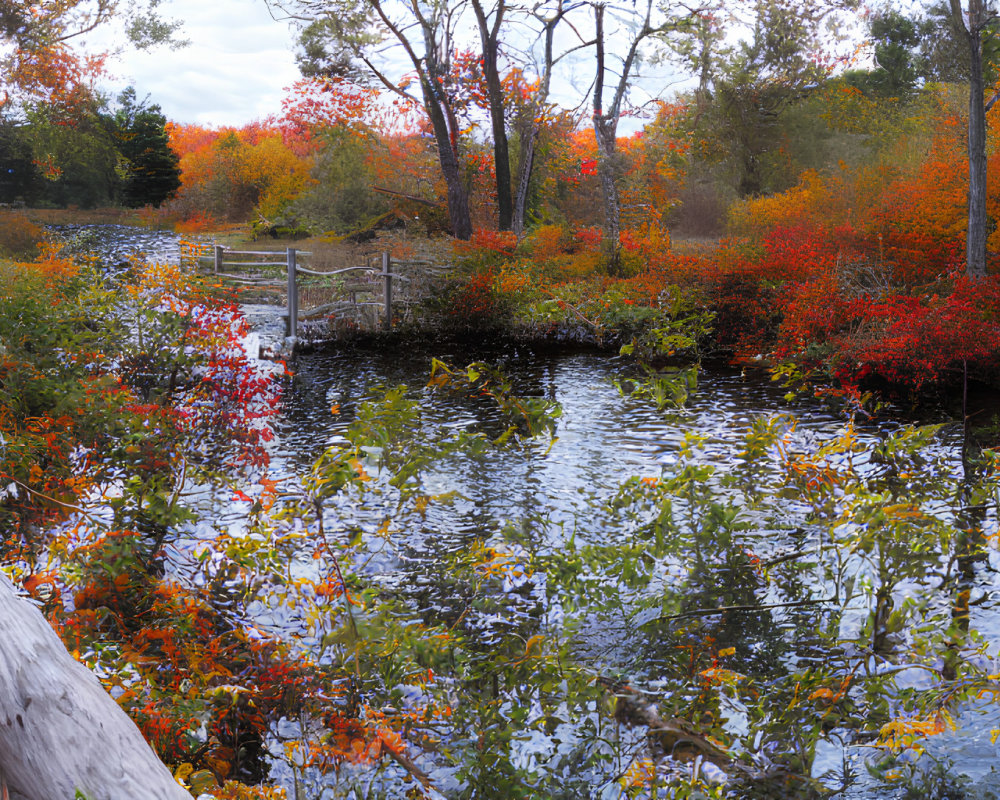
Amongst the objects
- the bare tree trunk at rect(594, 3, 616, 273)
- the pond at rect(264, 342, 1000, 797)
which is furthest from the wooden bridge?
the bare tree trunk at rect(594, 3, 616, 273)

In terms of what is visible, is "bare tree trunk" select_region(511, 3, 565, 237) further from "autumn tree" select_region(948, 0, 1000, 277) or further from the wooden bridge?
"autumn tree" select_region(948, 0, 1000, 277)

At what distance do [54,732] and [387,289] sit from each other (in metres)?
12.0

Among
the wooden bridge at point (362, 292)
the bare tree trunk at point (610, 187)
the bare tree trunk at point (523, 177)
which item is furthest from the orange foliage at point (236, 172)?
the bare tree trunk at point (610, 187)

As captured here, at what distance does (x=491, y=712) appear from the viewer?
299cm

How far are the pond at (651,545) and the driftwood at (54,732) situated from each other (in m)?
2.11

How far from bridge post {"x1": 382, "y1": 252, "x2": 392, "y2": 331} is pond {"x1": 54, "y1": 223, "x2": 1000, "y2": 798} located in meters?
4.09

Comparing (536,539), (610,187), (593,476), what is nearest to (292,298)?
(593,476)

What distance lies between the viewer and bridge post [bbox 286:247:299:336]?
11.4 metres

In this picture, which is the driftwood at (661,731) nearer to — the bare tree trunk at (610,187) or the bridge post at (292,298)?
the bridge post at (292,298)

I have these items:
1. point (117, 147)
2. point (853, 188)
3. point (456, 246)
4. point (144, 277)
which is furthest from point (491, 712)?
point (117, 147)

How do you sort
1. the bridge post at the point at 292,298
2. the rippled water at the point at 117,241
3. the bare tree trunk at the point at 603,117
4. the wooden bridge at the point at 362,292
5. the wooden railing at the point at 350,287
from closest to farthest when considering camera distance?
the bridge post at the point at 292,298
the wooden railing at the point at 350,287
the wooden bridge at the point at 362,292
the bare tree trunk at the point at 603,117
the rippled water at the point at 117,241

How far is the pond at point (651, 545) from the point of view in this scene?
3545 millimetres

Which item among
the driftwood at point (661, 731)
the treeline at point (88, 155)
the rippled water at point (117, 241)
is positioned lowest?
the driftwood at point (661, 731)

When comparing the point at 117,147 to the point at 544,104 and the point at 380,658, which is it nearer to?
the point at 544,104
